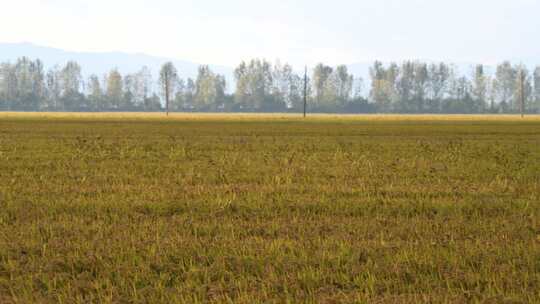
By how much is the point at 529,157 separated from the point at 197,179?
39.4ft

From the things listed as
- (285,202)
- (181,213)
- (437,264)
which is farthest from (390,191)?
(437,264)

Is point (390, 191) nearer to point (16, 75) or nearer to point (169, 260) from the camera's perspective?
point (169, 260)

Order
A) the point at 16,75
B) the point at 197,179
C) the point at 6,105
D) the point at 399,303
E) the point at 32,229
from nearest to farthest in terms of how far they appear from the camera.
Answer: the point at 399,303, the point at 32,229, the point at 197,179, the point at 6,105, the point at 16,75

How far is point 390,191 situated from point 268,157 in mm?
9291

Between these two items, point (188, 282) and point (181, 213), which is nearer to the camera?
point (188, 282)

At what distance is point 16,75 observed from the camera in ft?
655

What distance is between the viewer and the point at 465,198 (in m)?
11.9

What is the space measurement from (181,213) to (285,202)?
177 centimetres

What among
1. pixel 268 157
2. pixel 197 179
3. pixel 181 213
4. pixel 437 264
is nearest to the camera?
pixel 437 264

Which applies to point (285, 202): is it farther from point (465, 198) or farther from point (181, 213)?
point (465, 198)

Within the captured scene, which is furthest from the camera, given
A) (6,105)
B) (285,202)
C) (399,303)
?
(6,105)

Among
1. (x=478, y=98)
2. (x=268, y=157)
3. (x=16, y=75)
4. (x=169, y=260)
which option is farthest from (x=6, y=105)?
(x=169, y=260)

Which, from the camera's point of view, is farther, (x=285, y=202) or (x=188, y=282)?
(x=285, y=202)

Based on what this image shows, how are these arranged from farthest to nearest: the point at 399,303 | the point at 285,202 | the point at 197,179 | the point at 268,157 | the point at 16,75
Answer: the point at 16,75 < the point at 268,157 < the point at 197,179 < the point at 285,202 < the point at 399,303
